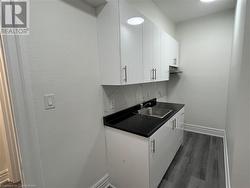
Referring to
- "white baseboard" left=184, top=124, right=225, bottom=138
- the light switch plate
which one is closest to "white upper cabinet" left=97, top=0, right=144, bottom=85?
the light switch plate

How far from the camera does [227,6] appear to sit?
2467 millimetres

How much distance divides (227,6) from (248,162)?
2.82 metres

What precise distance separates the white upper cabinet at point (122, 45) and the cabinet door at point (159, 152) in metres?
0.69

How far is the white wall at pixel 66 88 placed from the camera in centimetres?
104

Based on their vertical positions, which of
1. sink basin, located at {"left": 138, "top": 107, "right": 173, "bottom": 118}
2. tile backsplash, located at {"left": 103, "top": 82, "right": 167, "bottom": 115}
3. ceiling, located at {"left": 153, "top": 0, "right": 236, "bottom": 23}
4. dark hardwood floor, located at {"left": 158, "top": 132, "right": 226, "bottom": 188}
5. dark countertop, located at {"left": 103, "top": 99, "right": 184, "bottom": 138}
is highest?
ceiling, located at {"left": 153, "top": 0, "right": 236, "bottom": 23}

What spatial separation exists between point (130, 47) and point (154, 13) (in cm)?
143

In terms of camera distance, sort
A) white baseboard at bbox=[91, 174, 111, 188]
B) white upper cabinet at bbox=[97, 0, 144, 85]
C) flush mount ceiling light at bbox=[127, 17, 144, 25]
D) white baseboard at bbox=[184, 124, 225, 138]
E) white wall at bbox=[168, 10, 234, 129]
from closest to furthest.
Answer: white upper cabinet at bbox=[97, 0, 144, 85] < flush mount ceiling light at bbox=[127, 17, 144, 25] < white baseboard at bbox=[91, 174, 111, 188] < white wall at bbox=[168, 10, 234, 129] < white baseboard at bbox=[184, 124, 225, 138]

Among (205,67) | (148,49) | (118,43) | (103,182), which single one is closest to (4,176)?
(103,182)

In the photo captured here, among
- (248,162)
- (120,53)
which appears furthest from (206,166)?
(120,53)

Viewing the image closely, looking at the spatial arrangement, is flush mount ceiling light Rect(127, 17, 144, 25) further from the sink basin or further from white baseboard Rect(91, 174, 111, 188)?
white baseboard Rect(91, 174, 111, 188)

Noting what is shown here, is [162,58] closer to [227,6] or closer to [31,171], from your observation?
[227,6]

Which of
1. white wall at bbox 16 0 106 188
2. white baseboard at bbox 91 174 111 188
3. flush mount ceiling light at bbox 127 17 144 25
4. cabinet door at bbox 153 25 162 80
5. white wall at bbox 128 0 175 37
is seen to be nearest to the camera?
white wall at bbox 16 0 106 188

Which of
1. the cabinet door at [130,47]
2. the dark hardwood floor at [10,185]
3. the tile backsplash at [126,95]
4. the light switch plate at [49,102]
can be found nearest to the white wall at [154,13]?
the cabinet door at [130,47]

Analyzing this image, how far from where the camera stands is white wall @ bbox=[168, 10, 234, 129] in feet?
8.88
